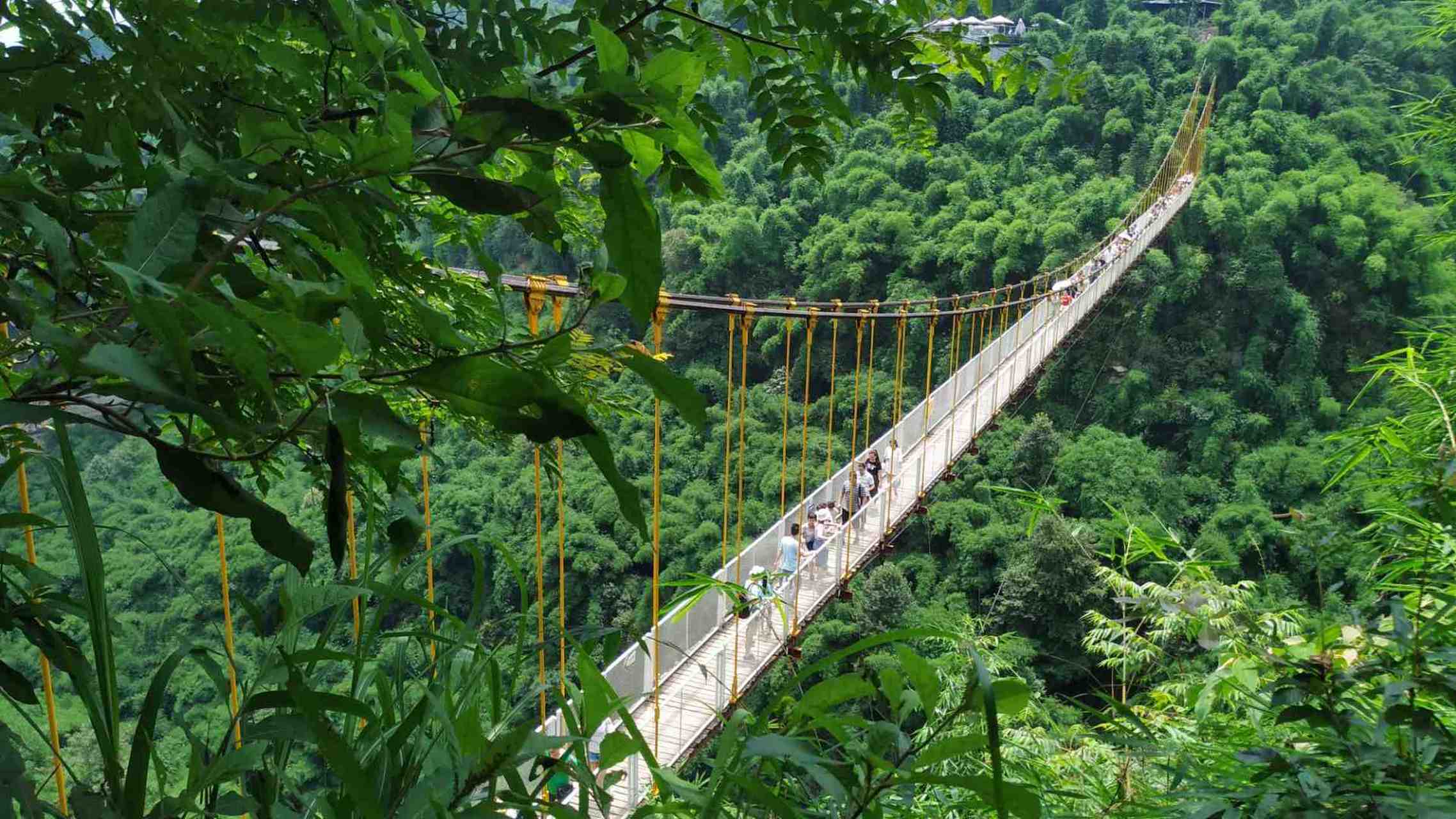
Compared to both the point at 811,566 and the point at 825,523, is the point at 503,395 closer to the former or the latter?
the point at 811,566

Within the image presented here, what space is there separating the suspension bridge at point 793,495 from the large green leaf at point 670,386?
5 cm

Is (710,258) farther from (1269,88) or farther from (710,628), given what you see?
(710,628)

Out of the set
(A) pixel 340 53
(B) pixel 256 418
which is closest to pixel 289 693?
(B) pixel 256 418

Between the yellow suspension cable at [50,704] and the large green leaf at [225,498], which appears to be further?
the yellow suspension cable at [50,704]

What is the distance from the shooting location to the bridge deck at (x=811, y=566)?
309 cm

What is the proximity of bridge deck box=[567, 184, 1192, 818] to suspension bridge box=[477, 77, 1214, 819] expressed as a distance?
15 mm

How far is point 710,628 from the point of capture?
4852mm

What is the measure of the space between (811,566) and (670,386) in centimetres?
474

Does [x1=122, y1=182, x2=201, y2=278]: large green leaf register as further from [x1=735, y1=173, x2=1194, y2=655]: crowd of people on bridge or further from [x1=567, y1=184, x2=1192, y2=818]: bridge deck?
[x1=735, y1=173, x2=1194, y2=655]: crowd of people on bridge

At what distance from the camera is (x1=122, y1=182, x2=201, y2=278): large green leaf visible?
282 mm

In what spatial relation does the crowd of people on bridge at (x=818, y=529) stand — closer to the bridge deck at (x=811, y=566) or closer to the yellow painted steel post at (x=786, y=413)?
the bridge deck at (x=811, y=566)

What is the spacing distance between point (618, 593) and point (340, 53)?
11.1m

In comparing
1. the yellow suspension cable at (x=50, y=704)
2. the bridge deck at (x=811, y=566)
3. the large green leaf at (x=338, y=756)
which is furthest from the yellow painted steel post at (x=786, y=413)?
the large green leaf at (x=338, y=756)

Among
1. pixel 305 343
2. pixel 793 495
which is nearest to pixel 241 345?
pixel 305 343
